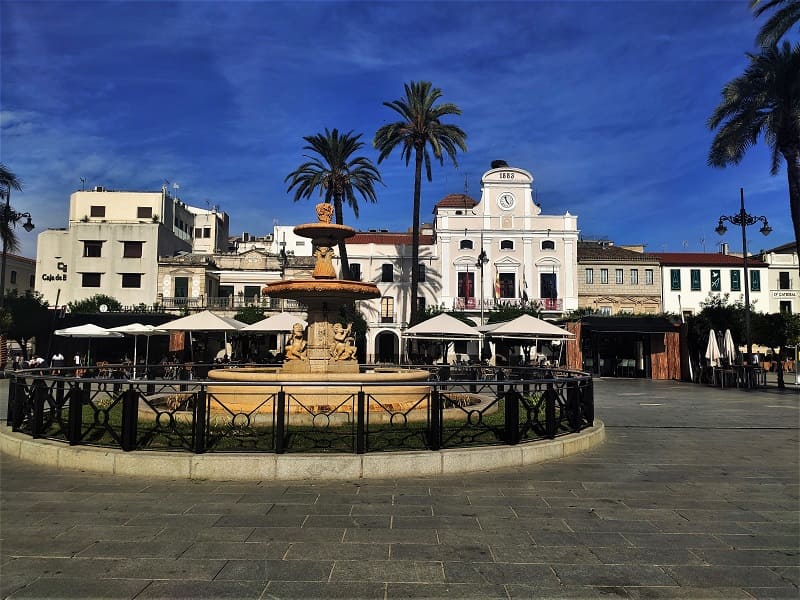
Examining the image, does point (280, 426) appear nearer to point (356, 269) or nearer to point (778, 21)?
point (778, 21)

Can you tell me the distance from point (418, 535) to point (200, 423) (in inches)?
142

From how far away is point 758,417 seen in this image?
1384cm

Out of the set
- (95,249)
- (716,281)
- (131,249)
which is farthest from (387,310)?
(716,281)

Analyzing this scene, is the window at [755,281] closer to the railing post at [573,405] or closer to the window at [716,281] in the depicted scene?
the window at [716,281]

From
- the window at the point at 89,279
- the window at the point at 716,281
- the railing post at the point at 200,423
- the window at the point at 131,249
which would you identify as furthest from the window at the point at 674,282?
the window at the point at 89,279

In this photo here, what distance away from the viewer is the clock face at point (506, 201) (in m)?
45.1

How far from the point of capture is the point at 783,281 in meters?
47.3

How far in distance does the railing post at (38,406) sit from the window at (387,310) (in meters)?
36.9

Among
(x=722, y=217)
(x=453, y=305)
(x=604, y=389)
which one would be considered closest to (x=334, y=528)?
(x=604, y=389)

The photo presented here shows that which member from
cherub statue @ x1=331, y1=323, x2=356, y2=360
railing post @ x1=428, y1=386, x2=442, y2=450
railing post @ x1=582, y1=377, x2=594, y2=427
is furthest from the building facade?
railing post @ x1=428, y1=386, x2=442, y2=450

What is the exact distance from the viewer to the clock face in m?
45.1

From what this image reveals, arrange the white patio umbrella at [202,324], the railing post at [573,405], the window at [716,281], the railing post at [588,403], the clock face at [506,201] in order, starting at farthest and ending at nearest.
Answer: the window at [716,281] < the clock face at [506,201] < the white patio umbrella at [202,324] < the railing post at [588,403] < the railing post at [573,405]

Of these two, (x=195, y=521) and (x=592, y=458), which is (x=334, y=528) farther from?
(x=592, y=458)

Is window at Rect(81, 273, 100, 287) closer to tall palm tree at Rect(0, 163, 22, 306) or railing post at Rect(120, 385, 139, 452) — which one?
tall palm tree at Rect(0, 163, 22, 306)
